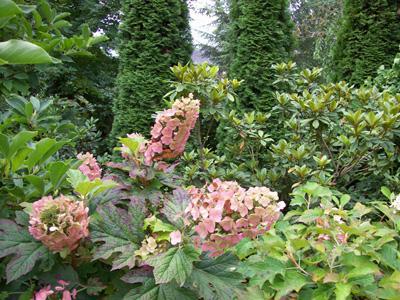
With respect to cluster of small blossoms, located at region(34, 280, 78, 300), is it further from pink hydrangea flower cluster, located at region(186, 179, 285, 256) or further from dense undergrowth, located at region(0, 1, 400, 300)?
pink hydrangea flower cluster, located at region(186, 179, 285, 256)

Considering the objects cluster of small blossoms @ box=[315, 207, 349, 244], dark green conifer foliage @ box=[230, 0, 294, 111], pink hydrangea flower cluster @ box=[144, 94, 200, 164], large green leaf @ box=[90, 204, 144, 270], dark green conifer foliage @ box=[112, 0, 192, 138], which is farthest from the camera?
dark green conifer foliage @ box=[112, 0, 192, 138]

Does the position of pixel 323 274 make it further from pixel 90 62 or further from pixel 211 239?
pixel 90 62

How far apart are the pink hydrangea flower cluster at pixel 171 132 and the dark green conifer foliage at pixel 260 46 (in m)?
3.09

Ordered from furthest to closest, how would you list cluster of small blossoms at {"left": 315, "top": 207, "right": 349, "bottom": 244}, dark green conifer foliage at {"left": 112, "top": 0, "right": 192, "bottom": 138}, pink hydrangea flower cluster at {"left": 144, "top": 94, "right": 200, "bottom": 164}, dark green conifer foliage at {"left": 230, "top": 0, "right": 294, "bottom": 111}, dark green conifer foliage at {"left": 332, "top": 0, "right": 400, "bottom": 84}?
dark green conifer foliage at {"left": 112, "top": 0, "right": 192, "bottom": 138} → dark green conifer foliage at {"left": 332, "top": 0, "right": 400, "bottom": 84} → dark green conifer foliage at {"left": 230, "top": 0, "right": 294, "bottom": 111} → pink hydrangea flower cluster at {"left": 144, "top": 94, "right": 200, "bottom": 164} → cluster of small blossoms at {"left": 315, "top": 207, "right": 349, "bottom": 244}

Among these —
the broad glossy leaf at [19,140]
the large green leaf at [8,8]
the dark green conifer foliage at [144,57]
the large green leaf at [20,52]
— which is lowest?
the dark green conifer foliage at [144,57]

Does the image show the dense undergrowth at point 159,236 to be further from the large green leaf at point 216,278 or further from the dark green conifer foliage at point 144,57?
the dark green conifer foliage at point 144,57

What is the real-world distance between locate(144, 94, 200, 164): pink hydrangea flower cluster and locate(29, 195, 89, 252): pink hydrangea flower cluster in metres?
0.35

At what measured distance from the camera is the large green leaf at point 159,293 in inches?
36.0

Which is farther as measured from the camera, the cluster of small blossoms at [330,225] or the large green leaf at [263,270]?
the cluster of small blossoms at [330,225]

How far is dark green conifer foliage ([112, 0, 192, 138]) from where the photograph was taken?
15.9 feet

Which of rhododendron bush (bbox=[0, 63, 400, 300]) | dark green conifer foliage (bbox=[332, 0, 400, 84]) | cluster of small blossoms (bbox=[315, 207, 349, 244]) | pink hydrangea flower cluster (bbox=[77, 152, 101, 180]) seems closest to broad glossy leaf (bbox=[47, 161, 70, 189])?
rhododendron bush (bbox=[0, 63, 400, 300])

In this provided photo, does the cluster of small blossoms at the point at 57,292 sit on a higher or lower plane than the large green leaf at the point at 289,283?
lower

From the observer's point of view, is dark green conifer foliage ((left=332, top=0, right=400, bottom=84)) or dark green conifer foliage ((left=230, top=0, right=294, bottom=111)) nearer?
dark green conifer foliage ((left=230, top=0, right=294, bottom=111))

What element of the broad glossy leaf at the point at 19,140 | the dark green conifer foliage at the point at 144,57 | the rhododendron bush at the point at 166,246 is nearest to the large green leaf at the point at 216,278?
the rhododendron bush at the point at 166,246
